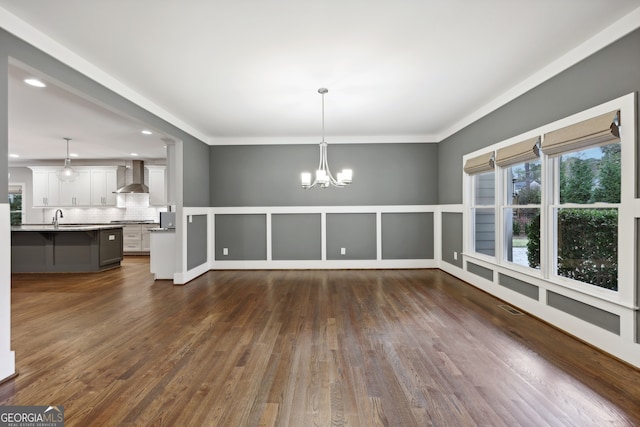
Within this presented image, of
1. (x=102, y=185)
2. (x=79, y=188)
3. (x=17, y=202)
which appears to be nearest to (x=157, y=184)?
(x=102, y=185)

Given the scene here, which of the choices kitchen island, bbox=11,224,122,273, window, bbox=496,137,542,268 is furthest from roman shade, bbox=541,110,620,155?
kitchen island, bbox=11,224,122,273

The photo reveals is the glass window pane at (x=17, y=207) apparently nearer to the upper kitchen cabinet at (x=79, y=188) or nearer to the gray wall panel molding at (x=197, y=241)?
the upper kitchen cabinet at (x=79, y=188)

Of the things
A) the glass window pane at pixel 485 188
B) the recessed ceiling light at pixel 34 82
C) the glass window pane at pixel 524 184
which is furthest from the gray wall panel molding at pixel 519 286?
the recessed ceiling light at pixel 34 82

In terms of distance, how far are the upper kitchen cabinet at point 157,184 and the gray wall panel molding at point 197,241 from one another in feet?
11.1

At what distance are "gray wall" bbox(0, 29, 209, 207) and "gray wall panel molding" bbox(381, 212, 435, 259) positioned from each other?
11.9 feet

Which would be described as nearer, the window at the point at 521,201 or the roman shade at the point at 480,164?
the window at the point at 521,201

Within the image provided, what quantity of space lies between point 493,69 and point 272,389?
3593 millimetres

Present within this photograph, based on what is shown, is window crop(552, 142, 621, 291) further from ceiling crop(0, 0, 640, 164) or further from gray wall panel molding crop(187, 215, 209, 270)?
gray wall panel molding crop(187, 215, 209, 270)

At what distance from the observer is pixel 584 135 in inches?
100

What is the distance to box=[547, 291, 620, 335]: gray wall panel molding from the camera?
7.82 feet

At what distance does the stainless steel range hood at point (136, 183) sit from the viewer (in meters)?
7.97

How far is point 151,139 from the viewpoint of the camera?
19.6 feet

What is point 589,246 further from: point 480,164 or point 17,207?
point 17,207

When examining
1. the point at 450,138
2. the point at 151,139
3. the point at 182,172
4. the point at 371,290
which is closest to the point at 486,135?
the point at 450,138
